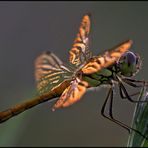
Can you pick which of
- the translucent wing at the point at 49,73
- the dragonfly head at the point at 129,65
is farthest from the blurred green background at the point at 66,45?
the dragonfly head at the point at 129,65

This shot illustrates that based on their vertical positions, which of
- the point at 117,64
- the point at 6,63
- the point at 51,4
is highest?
the point at 51,4

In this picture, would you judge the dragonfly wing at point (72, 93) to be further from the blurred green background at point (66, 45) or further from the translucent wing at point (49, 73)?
the blurred green background at point (66, 45)

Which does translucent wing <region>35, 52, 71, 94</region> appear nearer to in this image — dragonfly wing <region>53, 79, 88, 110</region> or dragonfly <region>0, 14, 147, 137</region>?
dragonfly <region>0, 14, 147, 137</region>

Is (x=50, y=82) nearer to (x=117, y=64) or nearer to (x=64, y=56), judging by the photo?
(x=117, y=64)

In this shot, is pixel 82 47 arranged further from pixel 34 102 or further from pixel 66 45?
pixel 66 45

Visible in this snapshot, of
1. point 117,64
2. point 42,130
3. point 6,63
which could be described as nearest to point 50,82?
point 117,64

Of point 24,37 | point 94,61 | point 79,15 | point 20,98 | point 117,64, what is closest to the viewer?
point 94,61

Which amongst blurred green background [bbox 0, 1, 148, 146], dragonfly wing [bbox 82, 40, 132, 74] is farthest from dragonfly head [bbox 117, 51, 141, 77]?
blurred green background [bbox 0, 1, 148, 146]
